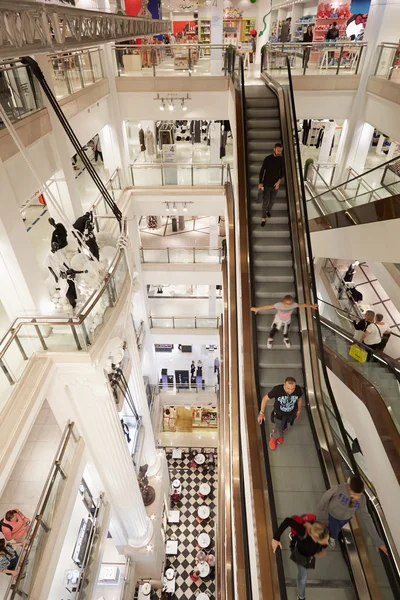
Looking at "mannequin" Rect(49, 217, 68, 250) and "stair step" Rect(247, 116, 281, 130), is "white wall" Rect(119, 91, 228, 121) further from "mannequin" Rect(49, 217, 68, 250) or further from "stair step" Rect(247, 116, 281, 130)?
"mannequin" Rect(49, 217, 68, 250)

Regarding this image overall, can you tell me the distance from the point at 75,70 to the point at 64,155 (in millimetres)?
2484

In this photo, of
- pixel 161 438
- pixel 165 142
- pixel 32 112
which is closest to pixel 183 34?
pixel 165 142

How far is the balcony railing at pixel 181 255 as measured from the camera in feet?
42.5

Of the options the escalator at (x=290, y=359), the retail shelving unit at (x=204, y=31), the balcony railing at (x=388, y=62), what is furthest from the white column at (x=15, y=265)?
the retail shelving unit at (x=204, y=31)

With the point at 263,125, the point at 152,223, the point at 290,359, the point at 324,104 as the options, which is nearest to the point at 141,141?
the point at 152,223

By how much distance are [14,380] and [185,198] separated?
8664 millimetres

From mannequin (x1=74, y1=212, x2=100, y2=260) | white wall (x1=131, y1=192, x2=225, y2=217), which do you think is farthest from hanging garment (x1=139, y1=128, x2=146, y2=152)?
mannequin (x1=74, y1=212, x2=100, y2=260)

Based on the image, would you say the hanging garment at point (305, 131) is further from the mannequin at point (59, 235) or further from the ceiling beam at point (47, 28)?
the mannequin at point (59, 235)

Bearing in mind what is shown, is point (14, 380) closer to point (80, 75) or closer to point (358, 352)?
point (358, 352)

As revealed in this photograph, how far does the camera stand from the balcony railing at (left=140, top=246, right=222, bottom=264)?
1297cm

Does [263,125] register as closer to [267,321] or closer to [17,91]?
[267,321]

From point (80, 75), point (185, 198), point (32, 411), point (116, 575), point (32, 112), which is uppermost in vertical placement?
point (80, 75)

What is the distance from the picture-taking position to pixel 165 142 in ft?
40.2

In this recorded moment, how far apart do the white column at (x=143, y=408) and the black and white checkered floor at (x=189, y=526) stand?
2.26m
